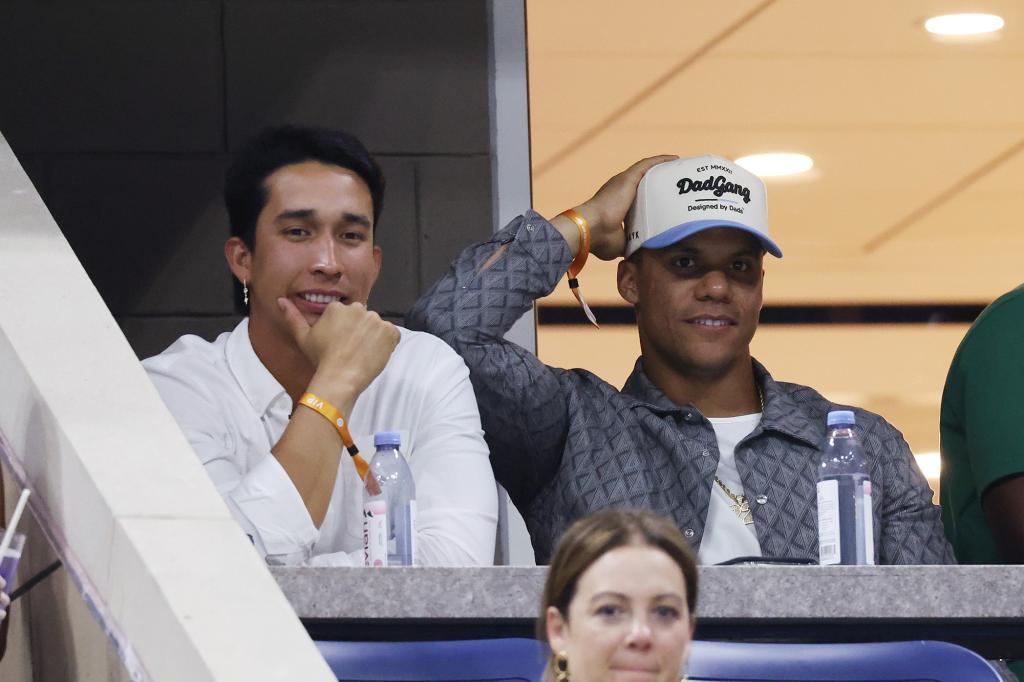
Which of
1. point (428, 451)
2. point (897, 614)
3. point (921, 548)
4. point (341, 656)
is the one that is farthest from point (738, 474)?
point (341, 656)

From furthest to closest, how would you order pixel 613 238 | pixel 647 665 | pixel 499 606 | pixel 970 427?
pixel 613 238, pixel 970 427, pixel 499 606, pixel 647 665

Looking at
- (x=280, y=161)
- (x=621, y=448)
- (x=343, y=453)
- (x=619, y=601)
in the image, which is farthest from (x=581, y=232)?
(x=619, y=601)

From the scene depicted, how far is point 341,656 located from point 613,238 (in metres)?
1.51

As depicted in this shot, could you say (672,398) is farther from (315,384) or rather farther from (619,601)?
(619,601)

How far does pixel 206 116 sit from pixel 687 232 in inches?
58.5

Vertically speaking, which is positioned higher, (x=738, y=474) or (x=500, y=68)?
(x=500, y=68)

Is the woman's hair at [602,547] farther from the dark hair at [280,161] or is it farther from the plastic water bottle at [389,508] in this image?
the dark hair at [280,161]

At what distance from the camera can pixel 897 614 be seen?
8.19 ft

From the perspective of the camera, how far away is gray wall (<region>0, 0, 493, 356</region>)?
4.35 metres

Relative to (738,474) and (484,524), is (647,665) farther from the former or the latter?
(738,474)

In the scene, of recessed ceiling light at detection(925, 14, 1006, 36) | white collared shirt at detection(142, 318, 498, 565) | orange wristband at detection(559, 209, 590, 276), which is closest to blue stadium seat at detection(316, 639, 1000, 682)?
white collared shirt at detection(142, 318, 498, 565)

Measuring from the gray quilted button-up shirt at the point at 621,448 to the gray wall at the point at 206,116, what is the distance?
3.48ft

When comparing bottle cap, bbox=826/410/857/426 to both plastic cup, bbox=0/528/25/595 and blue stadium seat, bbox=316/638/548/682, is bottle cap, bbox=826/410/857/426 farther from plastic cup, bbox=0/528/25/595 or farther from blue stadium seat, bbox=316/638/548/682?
plastic cup, bbox=0/528/25/595

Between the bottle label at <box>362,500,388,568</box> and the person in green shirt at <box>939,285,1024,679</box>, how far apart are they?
96 cm
